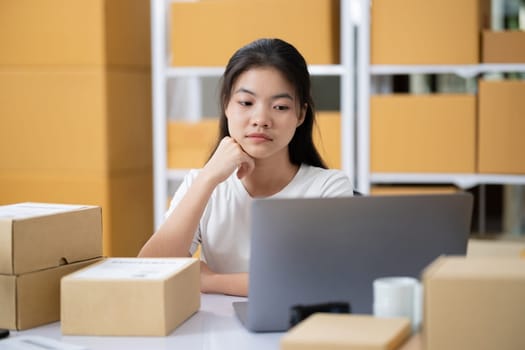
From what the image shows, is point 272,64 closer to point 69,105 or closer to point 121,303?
point 121,303

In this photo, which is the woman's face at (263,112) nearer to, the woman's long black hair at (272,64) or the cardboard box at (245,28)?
the woman's long black hair at (272,64)

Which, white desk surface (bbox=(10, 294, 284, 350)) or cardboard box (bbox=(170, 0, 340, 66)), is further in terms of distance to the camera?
cardboard box (bbox=(170, 0, 340, 66))

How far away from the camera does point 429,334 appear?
1237mm

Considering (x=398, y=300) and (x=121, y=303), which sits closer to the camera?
(x=398, y=300)

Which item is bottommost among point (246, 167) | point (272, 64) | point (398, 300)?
point (398, 300)

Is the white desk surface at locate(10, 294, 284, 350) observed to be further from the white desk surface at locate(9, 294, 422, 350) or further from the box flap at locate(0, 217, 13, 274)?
the box flap at locate(0, 217, 13, 274)

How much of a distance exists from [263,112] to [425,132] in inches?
66.6

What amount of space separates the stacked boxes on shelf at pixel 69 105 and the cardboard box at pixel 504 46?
1589 mm

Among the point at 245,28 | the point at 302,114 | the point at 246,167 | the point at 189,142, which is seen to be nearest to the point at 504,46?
the point at 245,28

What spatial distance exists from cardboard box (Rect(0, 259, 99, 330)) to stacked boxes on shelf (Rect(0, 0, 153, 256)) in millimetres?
2044

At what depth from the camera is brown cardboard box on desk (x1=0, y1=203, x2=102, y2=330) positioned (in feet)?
5.49

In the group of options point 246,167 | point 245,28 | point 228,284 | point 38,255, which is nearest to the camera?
point 38,255

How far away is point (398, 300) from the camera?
1417mm

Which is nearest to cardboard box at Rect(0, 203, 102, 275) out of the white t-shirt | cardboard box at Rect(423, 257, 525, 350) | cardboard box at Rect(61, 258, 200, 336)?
cardboard box at Rect(61, 258, 200, 336)
